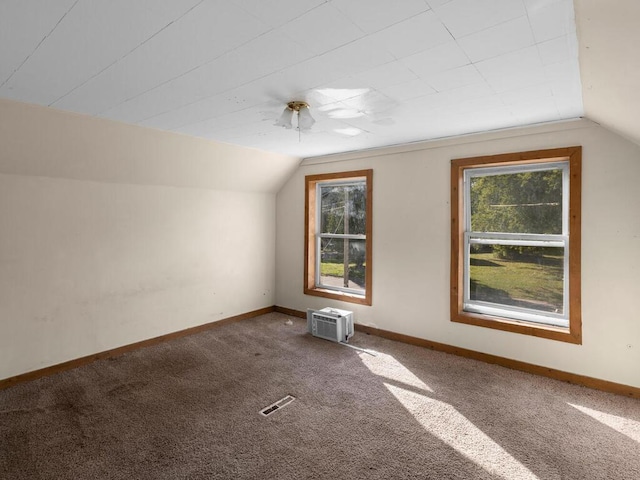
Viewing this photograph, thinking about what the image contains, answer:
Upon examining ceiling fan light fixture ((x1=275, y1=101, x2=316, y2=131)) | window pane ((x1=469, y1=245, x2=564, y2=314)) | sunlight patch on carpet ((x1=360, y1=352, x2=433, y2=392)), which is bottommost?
sunlight patch on carpet ((x1=360, y1=352, x2=433, y2=392))

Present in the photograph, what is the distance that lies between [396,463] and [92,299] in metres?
3.19

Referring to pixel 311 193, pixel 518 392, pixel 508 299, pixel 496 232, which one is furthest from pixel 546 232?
pixel 311 193

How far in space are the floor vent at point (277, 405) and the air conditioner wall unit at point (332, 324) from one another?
1.27 meters

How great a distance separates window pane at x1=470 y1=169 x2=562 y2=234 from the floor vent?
2.53m

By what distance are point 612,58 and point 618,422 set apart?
2.43 meters

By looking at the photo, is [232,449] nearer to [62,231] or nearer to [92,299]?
[92,299]

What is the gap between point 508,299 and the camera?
3488 millimetres

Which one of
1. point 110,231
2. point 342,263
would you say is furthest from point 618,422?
point 110,231

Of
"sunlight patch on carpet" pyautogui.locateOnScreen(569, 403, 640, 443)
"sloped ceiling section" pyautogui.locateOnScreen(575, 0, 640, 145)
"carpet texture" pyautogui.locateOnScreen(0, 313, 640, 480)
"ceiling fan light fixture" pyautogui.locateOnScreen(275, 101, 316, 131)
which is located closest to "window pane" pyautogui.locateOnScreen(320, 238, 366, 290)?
"carpet texture" pyautogui.locateOnScreen(0, 313, 640, 480)

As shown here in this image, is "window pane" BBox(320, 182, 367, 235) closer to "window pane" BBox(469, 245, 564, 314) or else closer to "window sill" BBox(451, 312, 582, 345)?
"window pane" BBox(469, 245, 564, 314)

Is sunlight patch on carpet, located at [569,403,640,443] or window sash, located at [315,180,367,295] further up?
window sash, located at [315,180,367,295]

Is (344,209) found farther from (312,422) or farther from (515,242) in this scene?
(312,422)

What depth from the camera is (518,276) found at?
3.41m

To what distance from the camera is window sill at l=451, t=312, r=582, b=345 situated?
2.99 meters
